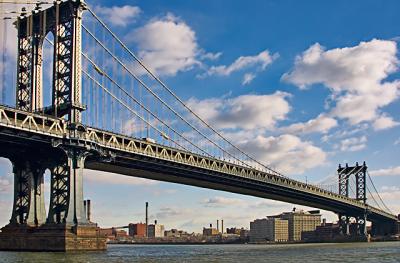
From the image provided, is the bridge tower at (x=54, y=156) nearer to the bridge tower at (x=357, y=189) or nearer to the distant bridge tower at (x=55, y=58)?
the distant bridge tower at (x=55, y=58)

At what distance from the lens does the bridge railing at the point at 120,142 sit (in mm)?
60572

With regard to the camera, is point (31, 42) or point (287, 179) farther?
point (287, 179)

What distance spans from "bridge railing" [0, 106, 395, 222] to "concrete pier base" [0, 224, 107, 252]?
9282mm

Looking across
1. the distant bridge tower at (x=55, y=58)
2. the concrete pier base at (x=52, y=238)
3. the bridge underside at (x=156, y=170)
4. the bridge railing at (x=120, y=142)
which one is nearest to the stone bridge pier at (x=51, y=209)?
the concrete pier base at (x=52, y=238)

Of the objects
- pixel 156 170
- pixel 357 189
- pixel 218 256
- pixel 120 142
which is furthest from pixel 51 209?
pixel 357 189

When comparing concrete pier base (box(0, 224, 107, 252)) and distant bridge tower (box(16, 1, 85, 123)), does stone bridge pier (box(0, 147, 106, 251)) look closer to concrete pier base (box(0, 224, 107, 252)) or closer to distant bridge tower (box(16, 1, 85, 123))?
concrete pier base (box(0, 224, 107, 252))

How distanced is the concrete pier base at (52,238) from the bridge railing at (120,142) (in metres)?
9.28

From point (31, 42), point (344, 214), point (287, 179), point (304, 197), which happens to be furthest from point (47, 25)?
point (344, 214)

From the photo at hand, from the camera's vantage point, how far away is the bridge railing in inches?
2385

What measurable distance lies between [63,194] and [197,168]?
28384 mm

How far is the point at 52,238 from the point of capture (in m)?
62.1

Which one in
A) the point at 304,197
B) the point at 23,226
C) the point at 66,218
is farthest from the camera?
the point at 304,197

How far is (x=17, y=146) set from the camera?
67125 millimetres

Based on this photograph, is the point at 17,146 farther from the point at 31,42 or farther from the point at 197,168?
the point at 197,168
